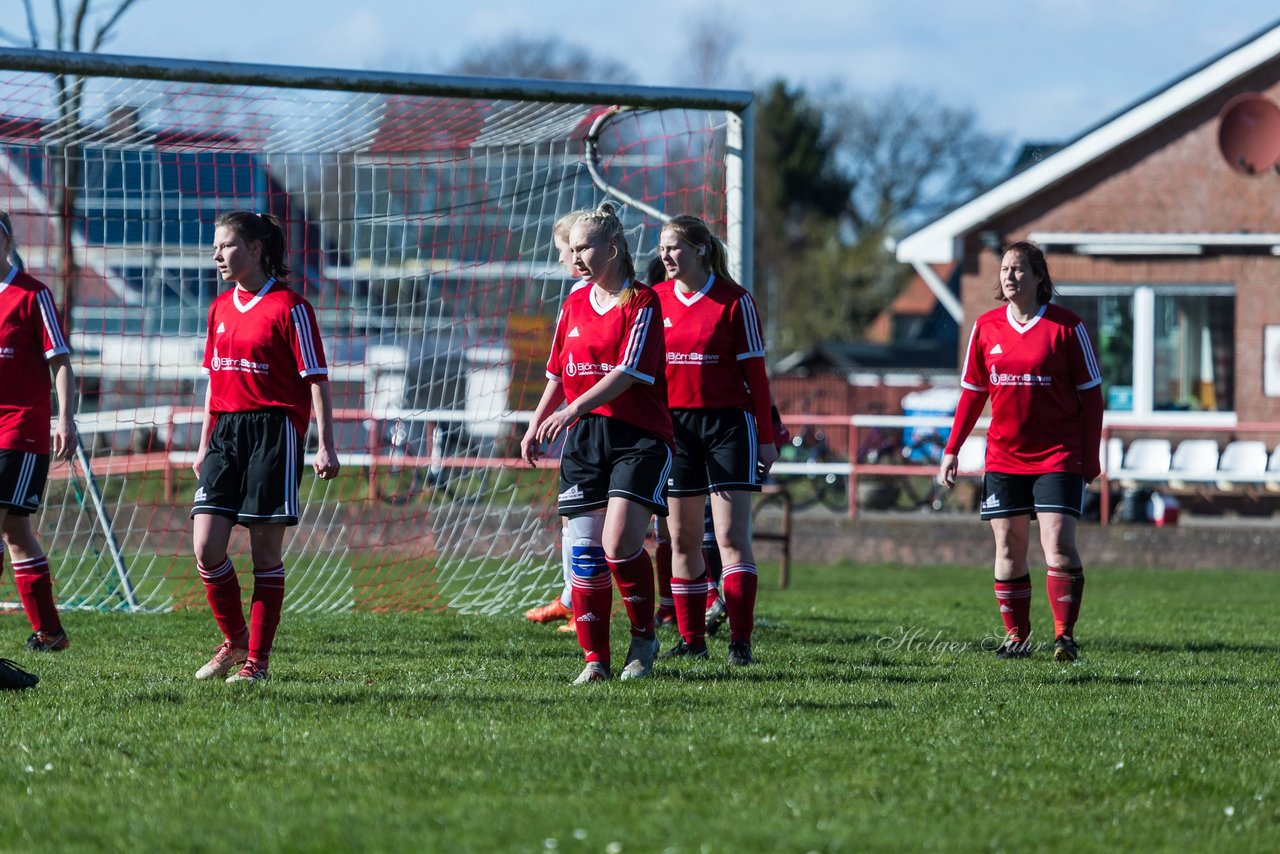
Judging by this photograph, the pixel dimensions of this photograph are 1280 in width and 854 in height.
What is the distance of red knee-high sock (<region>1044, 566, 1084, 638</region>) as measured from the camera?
300 inches

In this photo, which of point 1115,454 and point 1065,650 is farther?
point 1115,454

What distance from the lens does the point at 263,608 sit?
6.26m

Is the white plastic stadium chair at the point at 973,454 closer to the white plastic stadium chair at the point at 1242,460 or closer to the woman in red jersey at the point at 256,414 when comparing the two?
the white plastic stadium chair at the point at 1242,460

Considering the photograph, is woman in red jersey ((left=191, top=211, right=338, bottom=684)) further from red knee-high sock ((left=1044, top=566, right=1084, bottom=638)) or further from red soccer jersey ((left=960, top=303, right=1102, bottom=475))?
red knee-high sock ((left=1044, top=566, right=1084, bottom=638))

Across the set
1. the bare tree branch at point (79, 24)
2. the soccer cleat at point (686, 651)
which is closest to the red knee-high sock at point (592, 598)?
the soccer cleat at point (686, 651)

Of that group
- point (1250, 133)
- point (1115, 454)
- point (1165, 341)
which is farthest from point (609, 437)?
point (1250, 133)

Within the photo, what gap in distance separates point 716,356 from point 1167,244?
49.8 feet

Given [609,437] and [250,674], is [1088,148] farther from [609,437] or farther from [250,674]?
[250,674]

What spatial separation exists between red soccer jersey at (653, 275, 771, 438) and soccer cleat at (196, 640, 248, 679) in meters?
2.10

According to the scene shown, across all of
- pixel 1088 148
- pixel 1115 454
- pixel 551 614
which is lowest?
pixel 551 614

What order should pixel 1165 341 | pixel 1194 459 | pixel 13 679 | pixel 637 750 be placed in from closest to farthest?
1. pixel 637 750
2. pixel 13 679
3. pixel 1194 459
4. pixel 1165 341

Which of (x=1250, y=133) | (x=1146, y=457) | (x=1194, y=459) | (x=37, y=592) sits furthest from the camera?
(x=1250, y=133)

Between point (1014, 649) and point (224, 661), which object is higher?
point (224, 661)

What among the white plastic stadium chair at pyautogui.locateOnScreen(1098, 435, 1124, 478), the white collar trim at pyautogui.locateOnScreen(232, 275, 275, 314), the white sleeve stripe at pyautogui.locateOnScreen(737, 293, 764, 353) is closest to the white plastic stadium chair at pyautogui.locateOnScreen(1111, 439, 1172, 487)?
the white plastic stadium chair at pyautogui.locateOnScreen(1098, 435, 1124, 478)
